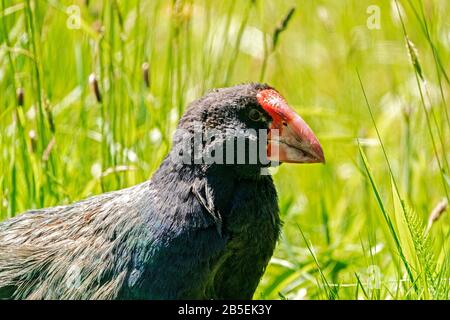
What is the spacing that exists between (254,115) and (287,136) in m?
0.13

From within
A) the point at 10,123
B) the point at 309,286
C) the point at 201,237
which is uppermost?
the point at 10,123

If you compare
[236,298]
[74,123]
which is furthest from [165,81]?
[236,298]

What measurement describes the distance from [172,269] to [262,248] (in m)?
0.34

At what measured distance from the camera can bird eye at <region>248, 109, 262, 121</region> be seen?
3293mm

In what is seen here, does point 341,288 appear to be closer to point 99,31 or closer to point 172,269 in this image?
point 172,269

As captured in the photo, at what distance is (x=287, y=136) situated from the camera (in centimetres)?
332

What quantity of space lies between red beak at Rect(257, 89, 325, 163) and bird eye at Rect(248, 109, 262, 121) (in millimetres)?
31

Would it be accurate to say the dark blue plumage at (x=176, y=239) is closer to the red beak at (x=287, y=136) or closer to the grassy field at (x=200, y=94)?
the red beak at (x=287, y=136)

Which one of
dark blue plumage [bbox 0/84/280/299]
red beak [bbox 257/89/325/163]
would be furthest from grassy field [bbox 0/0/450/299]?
dark blue plumage [bbox 0/84/280/299]

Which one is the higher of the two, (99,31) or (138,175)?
(99,31)

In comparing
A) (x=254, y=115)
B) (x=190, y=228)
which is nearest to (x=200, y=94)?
(x=254, y=115)

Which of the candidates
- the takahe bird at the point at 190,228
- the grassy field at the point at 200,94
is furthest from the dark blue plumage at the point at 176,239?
the grassy field at the point at 200,94

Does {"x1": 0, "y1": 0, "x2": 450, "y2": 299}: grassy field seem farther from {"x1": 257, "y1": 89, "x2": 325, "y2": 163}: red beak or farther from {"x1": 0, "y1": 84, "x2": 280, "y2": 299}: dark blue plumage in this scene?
{"x1": 0, "y1": 84, "x2": 280, "y2": 299}: dark blue plumage

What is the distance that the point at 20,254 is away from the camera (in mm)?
3418
